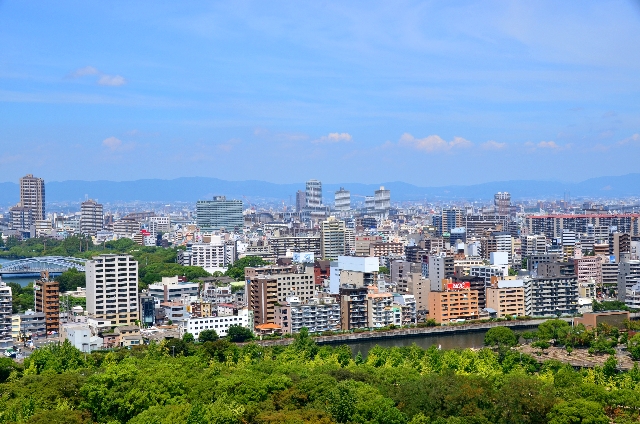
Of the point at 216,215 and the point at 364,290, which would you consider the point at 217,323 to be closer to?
the point at 364,290

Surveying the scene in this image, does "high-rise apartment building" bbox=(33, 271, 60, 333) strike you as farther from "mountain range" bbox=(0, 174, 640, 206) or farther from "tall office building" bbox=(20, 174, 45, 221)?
"mountain range" bbox=(0, 174, 640, 206)

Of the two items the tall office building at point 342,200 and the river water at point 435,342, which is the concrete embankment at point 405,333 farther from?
the tall office building at point 342,200

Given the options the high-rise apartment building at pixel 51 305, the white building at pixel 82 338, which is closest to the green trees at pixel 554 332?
the white building at pixel 82 338

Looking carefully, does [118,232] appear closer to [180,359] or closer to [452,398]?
[180,359]

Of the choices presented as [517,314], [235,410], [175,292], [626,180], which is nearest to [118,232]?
[175,292]

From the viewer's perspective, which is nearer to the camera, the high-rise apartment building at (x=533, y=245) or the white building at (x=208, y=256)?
the white building at (x=208, y=256)

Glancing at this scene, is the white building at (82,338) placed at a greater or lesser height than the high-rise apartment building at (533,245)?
lesser

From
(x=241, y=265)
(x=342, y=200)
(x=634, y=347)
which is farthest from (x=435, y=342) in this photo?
(x=342, y=200)
